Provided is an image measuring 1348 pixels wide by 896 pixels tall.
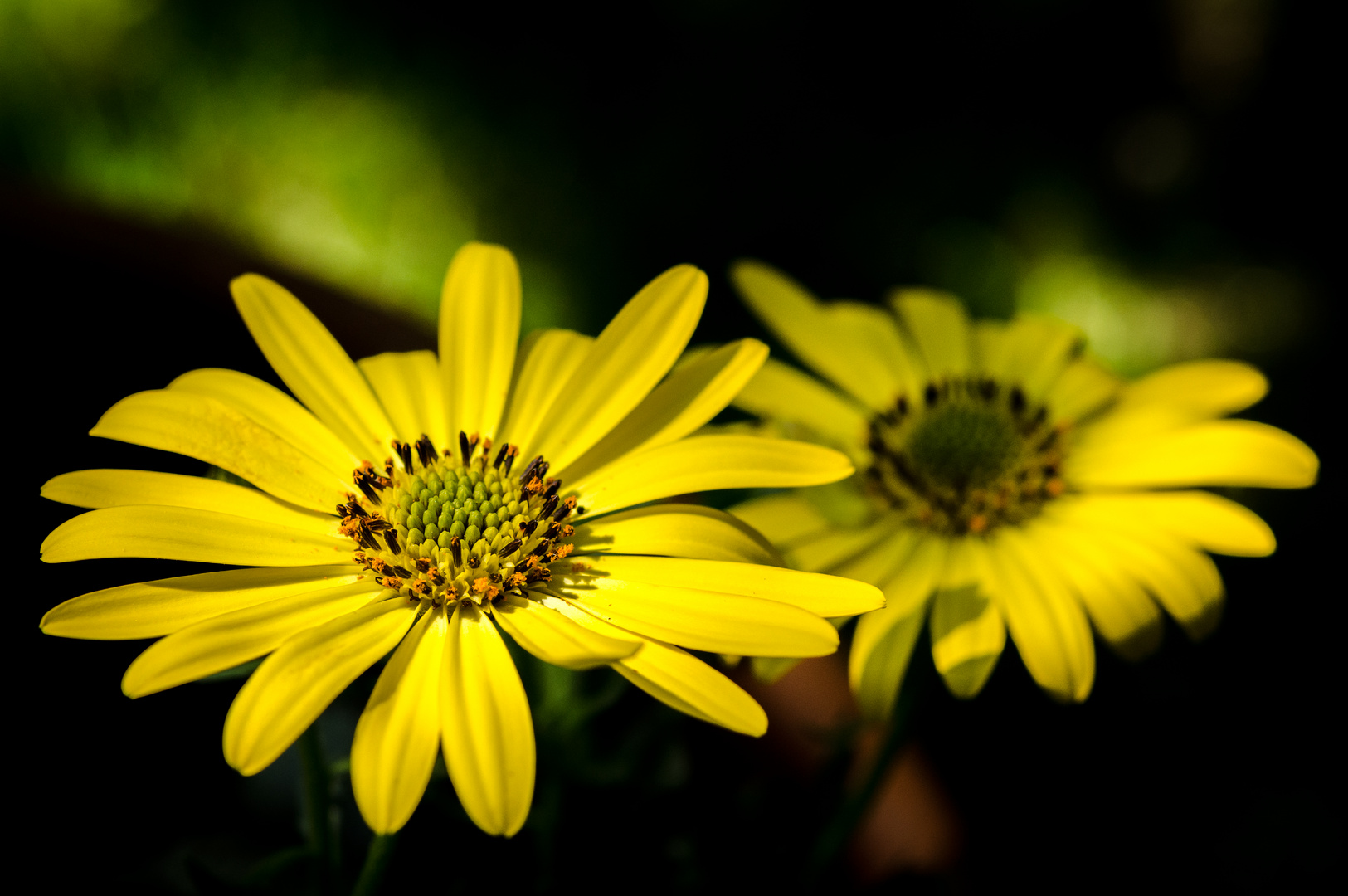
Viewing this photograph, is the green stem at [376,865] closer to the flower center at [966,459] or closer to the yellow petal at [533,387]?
the yellow petal at [533,387]

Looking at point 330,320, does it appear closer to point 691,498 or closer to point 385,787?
point 691,498

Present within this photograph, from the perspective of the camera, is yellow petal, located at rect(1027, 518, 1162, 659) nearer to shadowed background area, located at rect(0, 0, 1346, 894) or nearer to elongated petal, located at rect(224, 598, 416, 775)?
shadowed background area, located at rect(0, 0, 1346, 894)

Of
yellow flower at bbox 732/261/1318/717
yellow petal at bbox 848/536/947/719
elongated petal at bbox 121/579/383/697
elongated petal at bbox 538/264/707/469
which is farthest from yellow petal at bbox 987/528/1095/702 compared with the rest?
elongated petal at bbox 121/579/383/697

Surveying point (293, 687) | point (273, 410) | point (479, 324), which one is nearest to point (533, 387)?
point (479, 324)

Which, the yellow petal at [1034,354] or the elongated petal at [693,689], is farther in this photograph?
the yellow petal at [1034,354]

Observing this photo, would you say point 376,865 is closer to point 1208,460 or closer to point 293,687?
point 293,687

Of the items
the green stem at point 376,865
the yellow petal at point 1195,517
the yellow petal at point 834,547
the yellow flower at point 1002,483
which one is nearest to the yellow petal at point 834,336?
the yellow flower at point 1002,483
